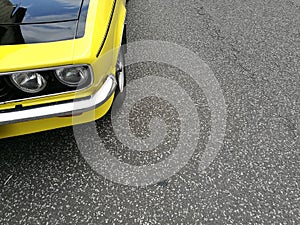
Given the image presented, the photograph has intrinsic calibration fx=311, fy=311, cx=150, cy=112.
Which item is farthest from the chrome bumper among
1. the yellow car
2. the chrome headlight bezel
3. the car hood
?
the car hood

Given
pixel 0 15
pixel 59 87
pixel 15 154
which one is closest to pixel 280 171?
pixel 59 87

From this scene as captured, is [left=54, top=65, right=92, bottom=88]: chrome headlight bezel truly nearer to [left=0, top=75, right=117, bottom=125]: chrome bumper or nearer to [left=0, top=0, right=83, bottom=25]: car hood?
[left=0, top=75, right=117, bottom=125]: chrome bumper

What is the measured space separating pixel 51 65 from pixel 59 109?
0.88ft

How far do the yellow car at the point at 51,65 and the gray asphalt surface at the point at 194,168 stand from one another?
1.30 feet

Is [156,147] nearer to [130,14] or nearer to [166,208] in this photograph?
[166,208]

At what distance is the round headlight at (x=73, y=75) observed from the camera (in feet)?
5.75

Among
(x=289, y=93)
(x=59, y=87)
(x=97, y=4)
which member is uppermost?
(x=97, y=4)

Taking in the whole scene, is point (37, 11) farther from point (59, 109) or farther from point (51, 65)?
point (59, 109)

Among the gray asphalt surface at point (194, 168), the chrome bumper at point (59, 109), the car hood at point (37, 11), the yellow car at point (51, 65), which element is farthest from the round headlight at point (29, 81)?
the gray asphalt surface at point (194, 168)

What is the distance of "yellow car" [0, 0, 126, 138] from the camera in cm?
168

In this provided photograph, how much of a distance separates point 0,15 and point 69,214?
4.18ft

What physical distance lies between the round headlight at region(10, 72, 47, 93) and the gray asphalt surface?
63 centimetres

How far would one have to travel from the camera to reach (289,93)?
2.77m

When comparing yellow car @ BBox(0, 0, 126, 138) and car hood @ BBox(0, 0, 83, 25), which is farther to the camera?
car hood @ BBox(0, 0, 83, 25)
